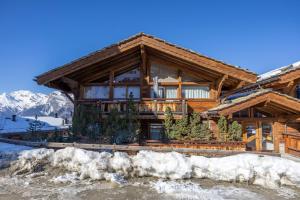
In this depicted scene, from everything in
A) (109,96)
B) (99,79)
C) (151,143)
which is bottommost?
(151,143)

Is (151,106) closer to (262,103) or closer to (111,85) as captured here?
(111,85)

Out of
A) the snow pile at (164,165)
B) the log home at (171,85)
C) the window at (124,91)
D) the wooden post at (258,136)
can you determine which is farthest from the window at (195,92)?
the snow pile at (164,165)

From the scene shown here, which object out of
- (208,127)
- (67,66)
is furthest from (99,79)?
(208,127)

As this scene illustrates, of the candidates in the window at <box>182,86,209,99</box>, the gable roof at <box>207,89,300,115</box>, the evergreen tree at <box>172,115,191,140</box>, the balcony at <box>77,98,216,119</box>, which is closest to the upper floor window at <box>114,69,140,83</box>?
the balcony at <box>77,98,216,119</box>

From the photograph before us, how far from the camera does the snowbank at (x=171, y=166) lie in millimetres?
7410

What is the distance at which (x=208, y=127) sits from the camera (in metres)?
13.7

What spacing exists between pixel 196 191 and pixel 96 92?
34.1 feet

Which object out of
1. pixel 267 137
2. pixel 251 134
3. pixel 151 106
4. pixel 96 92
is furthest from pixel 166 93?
pixel 267 137

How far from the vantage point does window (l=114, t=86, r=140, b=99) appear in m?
15.0

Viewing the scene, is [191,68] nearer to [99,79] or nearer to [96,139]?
[99,79]

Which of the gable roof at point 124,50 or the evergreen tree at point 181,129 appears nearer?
the evergreen tree at point 181,129

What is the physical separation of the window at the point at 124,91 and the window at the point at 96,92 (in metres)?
0.66

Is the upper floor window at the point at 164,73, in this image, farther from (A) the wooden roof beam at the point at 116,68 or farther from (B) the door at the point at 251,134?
(B) the door at the point at 251,134

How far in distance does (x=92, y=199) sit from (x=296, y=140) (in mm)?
10814
